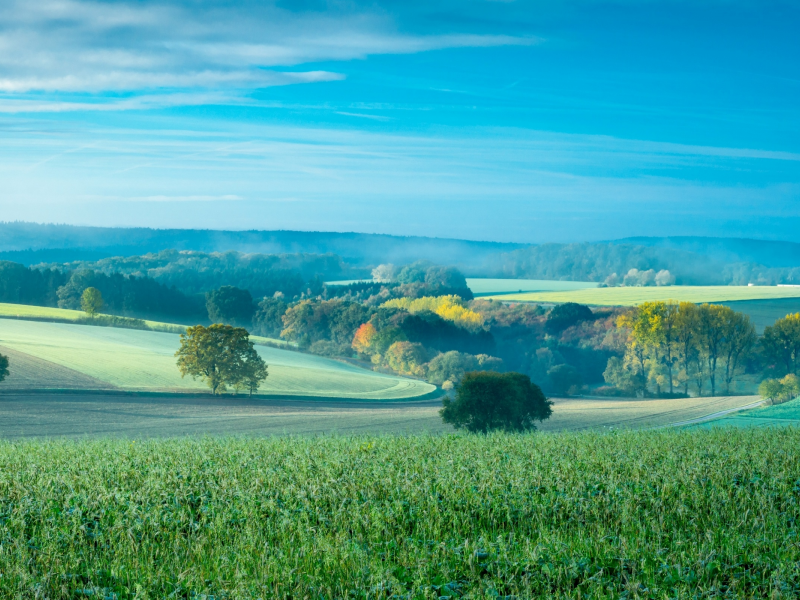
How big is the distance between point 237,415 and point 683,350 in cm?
4794

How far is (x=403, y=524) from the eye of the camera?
29.7ft

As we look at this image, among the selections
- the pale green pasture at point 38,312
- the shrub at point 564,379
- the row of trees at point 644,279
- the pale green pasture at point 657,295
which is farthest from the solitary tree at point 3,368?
the row of trees at point 644,279

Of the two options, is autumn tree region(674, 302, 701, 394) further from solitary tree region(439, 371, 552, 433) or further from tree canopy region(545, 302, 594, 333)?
solitary tree region(439, 371, 552, 433)

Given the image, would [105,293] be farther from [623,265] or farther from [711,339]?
[623,265]

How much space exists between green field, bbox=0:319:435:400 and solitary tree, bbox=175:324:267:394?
7.18ft

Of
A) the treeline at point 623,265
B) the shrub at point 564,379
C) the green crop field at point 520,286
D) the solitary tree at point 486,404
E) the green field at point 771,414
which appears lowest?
the shrub at point 564,379

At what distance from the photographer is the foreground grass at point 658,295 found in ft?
297

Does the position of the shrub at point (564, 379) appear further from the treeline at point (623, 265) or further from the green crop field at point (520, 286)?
the green crop field at point (520, 286)

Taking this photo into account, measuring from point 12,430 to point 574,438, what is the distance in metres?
28.4

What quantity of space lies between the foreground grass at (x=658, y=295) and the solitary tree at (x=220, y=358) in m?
55.5

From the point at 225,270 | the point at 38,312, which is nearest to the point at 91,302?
the point at 38,312

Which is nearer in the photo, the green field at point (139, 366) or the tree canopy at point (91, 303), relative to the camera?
the green field at point (139, 366)

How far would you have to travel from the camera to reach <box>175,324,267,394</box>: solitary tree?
164 ft

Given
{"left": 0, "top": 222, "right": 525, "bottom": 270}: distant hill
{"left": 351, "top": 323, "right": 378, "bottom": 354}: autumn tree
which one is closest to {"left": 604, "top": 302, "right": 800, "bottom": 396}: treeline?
{"left": 351, "top": 323, "right": 378, "bottom": 354}: autumn tree
